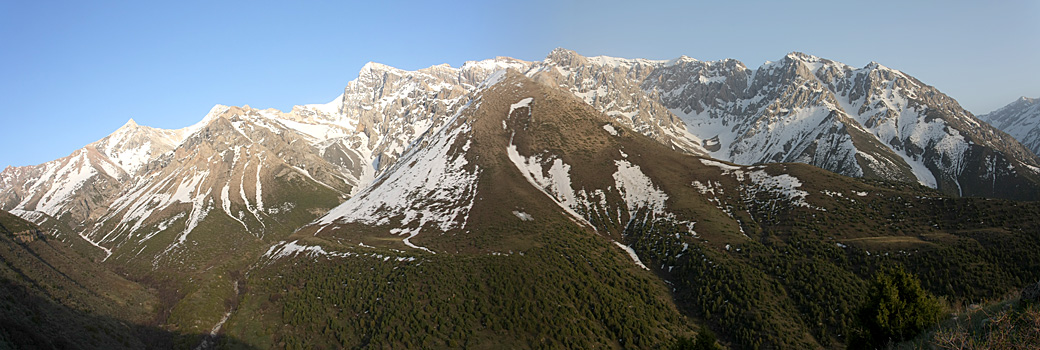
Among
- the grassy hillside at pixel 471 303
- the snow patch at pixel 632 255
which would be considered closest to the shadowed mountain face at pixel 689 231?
the snow patch at pixel 632 255

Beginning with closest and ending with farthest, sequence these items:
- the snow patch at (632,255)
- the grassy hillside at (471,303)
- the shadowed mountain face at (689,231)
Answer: the grassy hillside at (471,303) → the shadowed mountain face at (689,231) → the snow patch at (632,255)

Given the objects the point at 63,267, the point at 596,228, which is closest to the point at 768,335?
the point at 596,228

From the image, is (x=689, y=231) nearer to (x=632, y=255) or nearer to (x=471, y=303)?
(x=632, y=255)

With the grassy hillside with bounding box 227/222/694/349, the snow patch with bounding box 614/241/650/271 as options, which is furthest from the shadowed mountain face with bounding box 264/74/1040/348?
the grassy hillside with bounding box 227/222/694/349

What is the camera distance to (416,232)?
13738 centimetres

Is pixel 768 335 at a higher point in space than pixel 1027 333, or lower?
lower

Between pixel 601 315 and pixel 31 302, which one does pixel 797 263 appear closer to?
pixel 601 315

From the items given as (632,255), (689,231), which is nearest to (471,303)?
(632,255)

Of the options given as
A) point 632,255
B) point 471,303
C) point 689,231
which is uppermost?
point 689,231

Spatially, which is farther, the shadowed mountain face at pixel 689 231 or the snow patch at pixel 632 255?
the snow patch at pixel 632 255

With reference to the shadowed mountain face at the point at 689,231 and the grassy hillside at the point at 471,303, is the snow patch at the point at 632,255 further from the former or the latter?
the grassy hillside at the point at 471,303

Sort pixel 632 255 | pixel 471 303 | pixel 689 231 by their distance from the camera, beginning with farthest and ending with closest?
1. pixel 689 231
2. pixel 632 255
3. pixel 471 303

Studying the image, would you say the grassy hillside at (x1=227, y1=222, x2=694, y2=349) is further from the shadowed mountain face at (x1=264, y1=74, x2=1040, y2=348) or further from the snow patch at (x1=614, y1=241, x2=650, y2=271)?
the snow patch at (x1=614, y1=241, x2=650, y2=271)

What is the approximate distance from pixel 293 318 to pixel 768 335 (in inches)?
3513
